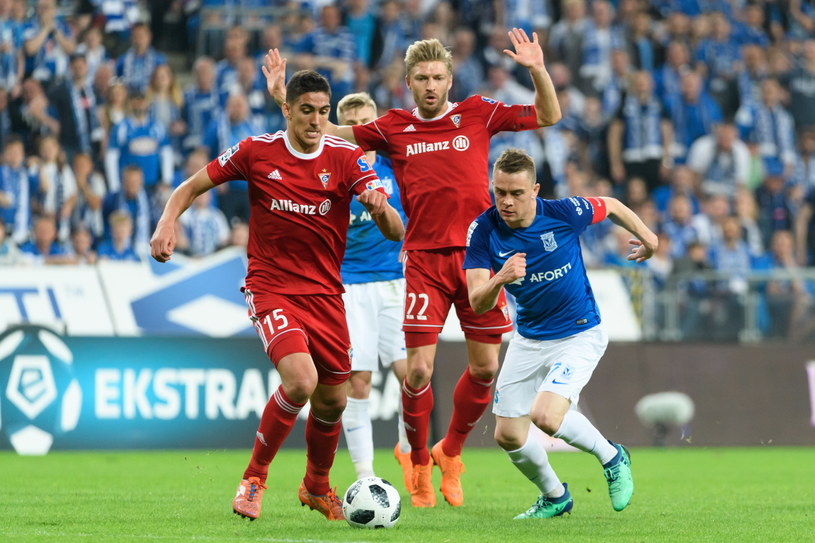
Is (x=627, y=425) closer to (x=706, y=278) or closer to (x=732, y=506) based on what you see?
(x=706, y=278)

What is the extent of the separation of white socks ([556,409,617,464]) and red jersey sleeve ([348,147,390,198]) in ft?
5.47

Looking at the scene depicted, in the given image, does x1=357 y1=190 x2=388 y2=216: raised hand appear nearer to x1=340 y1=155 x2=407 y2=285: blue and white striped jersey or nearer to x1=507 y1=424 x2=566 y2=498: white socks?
x1=507 y1=424 x2=566 y2=498: white socks

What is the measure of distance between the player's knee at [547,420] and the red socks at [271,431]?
1.30 m

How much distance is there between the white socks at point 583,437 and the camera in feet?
24.4

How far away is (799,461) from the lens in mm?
12594

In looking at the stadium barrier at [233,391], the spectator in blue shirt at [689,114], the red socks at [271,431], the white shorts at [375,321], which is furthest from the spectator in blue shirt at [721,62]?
the red socks at [271,431]

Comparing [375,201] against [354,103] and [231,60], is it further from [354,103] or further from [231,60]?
[231,60]

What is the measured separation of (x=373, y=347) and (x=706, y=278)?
6724mm

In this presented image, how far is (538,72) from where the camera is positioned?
25.9 ft

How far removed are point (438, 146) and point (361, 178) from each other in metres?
1.18

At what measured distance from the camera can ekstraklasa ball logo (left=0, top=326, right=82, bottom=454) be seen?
1223 cm

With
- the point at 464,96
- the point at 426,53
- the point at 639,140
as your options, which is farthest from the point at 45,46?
the point at 426,53

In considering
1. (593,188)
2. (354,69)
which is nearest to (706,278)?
(593,188)

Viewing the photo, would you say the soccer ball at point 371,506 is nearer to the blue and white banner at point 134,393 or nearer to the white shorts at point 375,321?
the white shorts at point 375,321
